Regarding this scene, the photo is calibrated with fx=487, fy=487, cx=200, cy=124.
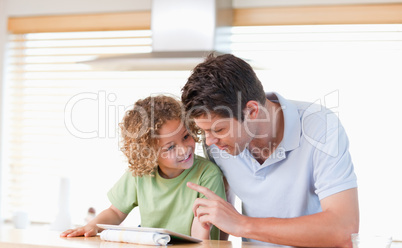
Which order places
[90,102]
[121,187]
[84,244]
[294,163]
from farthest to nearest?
[90,102], [121,187], [294,163], [84,244]

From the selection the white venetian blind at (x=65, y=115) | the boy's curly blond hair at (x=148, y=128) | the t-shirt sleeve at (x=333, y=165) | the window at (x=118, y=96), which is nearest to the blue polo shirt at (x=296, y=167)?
the t-shirt sleeve at (x=333, y=165)

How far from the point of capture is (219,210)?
4.14 feet

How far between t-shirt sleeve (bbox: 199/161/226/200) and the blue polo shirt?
0.04 meters

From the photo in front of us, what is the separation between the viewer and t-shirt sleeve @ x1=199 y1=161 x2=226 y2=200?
1590 mm

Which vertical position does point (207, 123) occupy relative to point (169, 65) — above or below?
below

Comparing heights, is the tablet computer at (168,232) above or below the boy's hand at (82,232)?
above

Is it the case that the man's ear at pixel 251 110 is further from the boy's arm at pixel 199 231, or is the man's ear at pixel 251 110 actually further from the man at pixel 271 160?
the boy's arm at pixel 199 231

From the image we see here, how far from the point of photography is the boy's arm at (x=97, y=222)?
1.43 metres

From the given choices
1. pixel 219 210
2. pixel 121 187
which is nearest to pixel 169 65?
pixel 121 187

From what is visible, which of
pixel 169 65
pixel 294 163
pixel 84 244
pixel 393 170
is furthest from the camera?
pixel 393 170

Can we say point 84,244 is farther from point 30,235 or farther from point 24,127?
point 24,127

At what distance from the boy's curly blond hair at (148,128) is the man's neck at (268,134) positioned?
21cm

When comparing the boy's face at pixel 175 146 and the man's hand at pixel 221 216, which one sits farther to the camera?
the boy's face at pixel 175 146

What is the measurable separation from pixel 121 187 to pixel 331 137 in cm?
75
